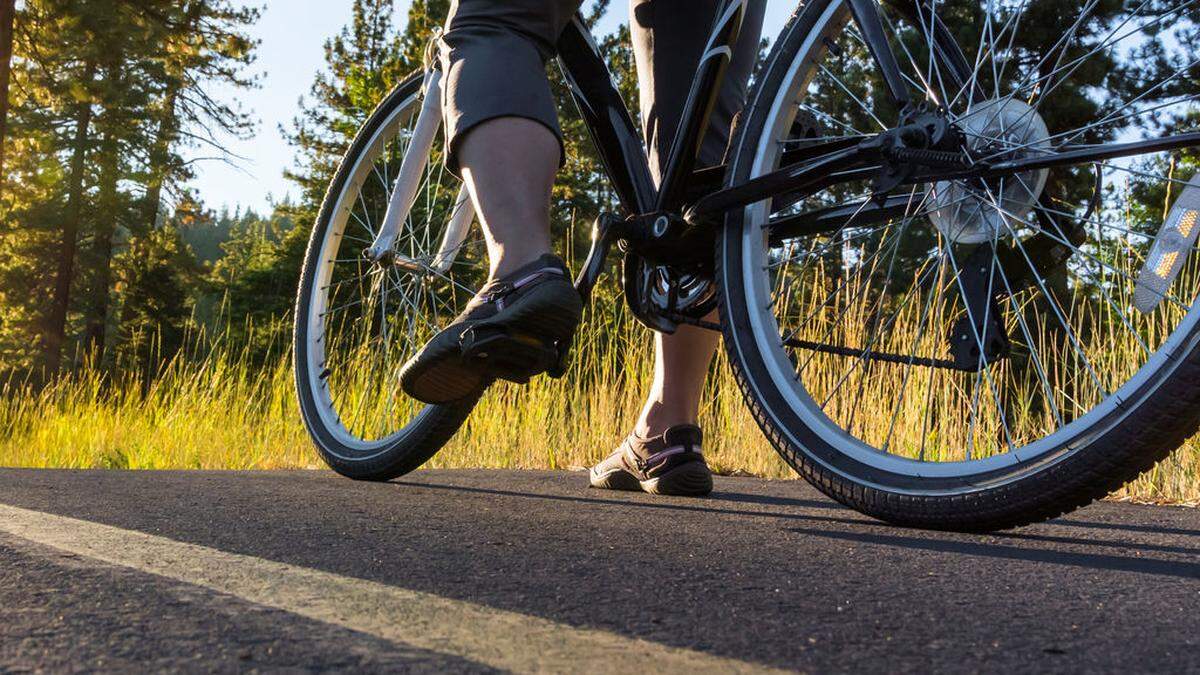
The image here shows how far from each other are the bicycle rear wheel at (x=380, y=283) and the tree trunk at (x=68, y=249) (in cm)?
2666

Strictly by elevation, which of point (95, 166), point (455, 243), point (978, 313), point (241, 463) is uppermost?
point (95, 166)

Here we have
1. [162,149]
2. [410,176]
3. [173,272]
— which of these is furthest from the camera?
[173,272]

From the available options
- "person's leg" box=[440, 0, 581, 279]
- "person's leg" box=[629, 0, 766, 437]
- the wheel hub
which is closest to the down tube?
"person's leg" box=[629, 0, 766, 437]

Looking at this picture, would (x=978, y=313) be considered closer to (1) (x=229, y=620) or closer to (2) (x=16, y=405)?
(1) (x=229, y=620)

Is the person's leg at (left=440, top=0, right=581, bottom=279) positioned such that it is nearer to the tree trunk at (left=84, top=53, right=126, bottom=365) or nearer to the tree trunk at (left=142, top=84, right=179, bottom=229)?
the tree trunk at (left=142, top=84, right=179, bottom=229)

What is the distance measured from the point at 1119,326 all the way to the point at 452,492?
10.1ft

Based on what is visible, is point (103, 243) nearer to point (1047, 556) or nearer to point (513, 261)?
point (513, 261)

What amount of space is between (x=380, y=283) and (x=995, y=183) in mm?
1708

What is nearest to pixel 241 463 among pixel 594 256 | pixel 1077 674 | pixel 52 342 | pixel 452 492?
pixel 452 492

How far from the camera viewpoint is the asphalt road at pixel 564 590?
0.90 m

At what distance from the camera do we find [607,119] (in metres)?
2.25

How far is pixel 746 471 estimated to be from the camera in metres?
3.72

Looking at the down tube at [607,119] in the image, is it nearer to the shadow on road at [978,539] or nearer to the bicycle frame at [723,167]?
the bicycle frame at [723,167]

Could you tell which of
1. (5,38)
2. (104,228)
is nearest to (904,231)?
(5,38)
